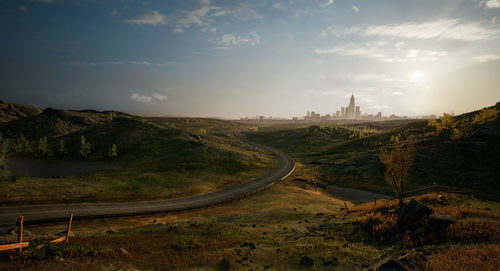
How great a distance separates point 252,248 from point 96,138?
110080mm

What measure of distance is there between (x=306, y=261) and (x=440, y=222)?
10.0 meters

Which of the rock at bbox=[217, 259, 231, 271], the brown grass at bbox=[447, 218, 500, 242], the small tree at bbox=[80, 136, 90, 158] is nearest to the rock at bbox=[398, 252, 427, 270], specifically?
the brown grass at bbox=[447, 218, 500, 242]

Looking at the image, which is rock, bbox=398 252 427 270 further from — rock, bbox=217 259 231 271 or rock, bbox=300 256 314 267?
rock, bbox=217 259 231 271

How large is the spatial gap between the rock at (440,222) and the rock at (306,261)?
910 cm

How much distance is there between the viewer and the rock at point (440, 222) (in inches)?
563

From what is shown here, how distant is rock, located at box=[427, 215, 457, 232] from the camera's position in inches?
563

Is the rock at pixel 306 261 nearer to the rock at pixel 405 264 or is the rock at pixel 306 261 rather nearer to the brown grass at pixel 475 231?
the rock at pixel 405 264

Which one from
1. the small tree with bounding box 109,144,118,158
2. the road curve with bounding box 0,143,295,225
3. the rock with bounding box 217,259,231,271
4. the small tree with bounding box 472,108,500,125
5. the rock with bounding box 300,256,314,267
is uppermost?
the small tree with bounding box 472,108,500,125

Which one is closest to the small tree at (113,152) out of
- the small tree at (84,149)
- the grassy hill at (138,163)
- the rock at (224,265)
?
the grassy hill at (138,163)

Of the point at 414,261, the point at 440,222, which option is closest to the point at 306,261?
the point at 414,261

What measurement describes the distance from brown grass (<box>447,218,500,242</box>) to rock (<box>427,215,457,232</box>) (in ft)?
0.85

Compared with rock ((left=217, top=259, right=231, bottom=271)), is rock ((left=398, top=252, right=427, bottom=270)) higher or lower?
higher

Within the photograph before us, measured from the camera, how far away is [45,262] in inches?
419

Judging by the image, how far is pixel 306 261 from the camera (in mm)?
13562
